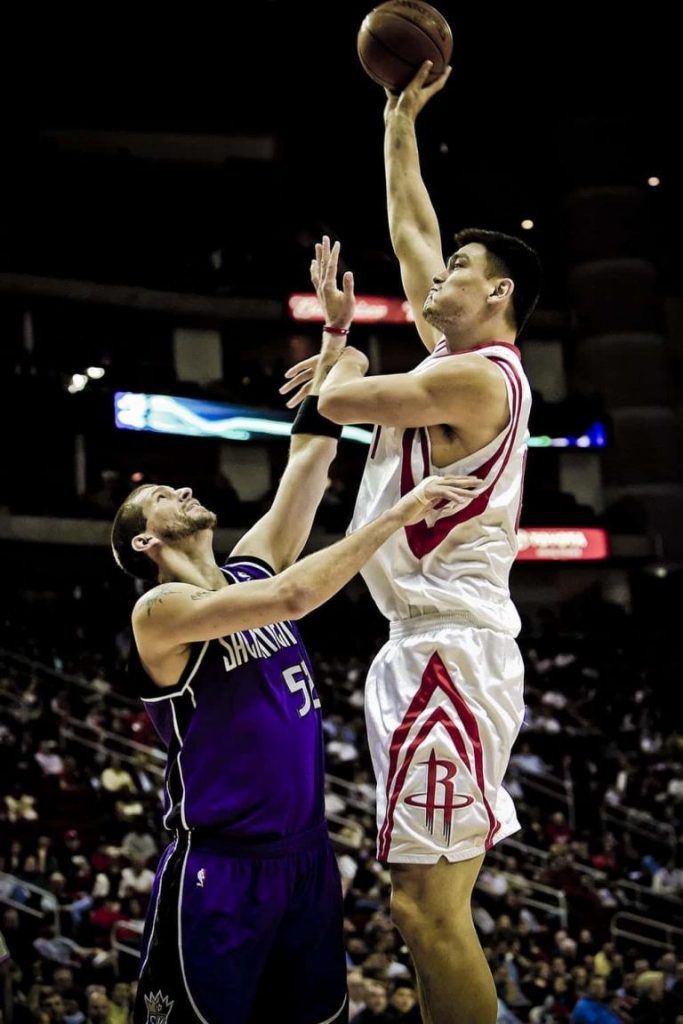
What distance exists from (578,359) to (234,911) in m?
25.3

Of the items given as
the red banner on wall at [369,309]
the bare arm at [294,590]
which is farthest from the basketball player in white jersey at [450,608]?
the red banner on wall at [369,309]

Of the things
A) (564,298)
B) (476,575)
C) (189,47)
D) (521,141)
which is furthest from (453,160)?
(476,575)

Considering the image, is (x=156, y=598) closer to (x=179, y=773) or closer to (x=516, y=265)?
(x=179, y=773)

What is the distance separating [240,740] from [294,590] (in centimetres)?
54

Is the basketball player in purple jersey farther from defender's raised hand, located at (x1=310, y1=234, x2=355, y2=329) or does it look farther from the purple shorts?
defender's raised hand, located at (x1=310, y1=234, x2=355, y2=329)

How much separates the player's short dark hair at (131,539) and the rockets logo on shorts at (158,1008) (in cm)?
131

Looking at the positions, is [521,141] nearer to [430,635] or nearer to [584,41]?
[584,41]

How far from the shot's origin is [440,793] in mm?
3793

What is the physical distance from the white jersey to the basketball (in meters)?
1.19

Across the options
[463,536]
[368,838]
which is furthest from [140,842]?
[463,536]

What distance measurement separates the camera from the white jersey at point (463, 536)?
3992mm

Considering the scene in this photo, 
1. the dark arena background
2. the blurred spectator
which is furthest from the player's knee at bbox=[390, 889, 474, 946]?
the dark arena background

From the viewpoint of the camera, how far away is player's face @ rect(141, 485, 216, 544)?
4.32 m

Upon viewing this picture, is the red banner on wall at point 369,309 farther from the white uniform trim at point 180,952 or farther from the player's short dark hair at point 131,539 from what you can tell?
the white uniform trim at point 180,952
